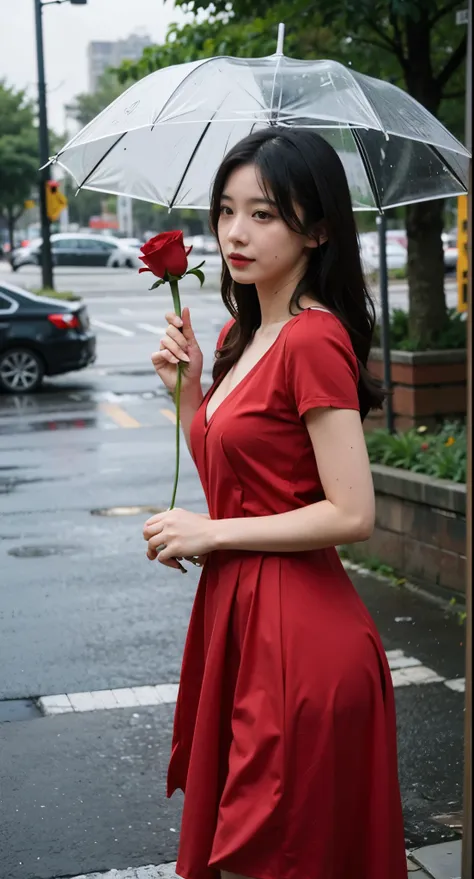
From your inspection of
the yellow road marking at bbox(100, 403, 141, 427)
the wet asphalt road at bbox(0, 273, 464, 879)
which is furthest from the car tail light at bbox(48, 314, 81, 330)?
the wet asphalt road at bbox(0, 273, 464, 879)

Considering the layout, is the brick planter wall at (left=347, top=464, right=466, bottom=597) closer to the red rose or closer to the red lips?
the red rose

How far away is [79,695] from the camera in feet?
17.0

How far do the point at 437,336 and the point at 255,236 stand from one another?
23.3 feet

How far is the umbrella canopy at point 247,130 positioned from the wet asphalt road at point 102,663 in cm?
203

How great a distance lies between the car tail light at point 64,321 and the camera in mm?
15805

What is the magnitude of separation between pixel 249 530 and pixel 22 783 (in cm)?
226

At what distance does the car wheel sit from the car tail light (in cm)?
50

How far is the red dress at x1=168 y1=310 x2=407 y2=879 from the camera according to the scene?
236 cm

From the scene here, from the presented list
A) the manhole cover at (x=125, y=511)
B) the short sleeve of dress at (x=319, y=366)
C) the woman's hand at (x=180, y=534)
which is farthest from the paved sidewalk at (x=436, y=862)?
the manhole cover at (x=125, y=511)

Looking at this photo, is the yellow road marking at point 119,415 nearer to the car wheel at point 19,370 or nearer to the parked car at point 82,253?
the car wheel at point 19,370

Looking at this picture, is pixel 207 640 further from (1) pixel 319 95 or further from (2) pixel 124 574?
(2) pixel 124 574

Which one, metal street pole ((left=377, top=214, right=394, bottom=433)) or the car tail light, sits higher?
metal street pole ((left=377, top=214, right=394, bottom=433))

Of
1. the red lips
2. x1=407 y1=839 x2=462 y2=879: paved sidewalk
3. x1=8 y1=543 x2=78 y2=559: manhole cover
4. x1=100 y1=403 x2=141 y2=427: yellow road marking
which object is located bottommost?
x1=100 y1=403 x2=141 y2=427: yellow road marking

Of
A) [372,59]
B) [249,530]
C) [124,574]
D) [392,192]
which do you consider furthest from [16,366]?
[249,530]
